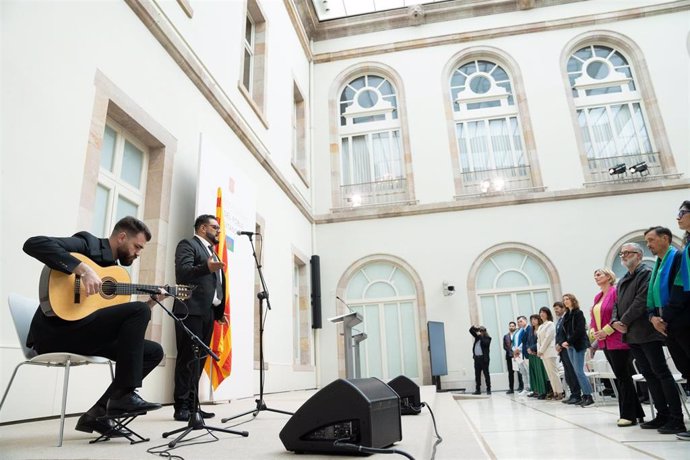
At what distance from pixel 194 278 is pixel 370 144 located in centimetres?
870

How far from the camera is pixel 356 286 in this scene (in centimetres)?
1062

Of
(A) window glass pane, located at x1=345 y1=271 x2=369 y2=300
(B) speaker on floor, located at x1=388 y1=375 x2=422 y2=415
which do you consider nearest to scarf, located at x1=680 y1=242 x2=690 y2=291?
(B) speaker on floor, located at x1=388 y1=375 x2=422 y2=415

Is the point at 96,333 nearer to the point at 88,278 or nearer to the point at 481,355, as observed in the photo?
the point at 88,278

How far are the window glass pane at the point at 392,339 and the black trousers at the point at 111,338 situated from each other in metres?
8.19

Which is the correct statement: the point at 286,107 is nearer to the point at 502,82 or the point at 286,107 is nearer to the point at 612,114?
the point at 502,82

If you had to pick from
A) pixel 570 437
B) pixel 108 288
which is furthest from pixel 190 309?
pixel 570 437

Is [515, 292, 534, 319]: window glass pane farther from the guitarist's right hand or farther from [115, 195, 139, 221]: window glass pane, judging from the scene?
the guitarist's right hand

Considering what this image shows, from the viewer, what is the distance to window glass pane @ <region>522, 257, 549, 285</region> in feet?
32.9

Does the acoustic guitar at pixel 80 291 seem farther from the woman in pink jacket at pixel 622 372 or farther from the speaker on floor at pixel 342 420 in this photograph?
the woman in pink jacket at pixel 622 372

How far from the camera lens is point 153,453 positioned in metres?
2.04

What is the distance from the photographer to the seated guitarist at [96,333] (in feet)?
7.39

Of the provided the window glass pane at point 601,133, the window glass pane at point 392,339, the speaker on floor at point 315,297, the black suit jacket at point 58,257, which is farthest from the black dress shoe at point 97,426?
the window glass pane at point 601,133

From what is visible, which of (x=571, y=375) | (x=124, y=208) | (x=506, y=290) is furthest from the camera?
(x=506, y=290)

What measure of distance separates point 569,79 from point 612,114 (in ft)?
4.10
